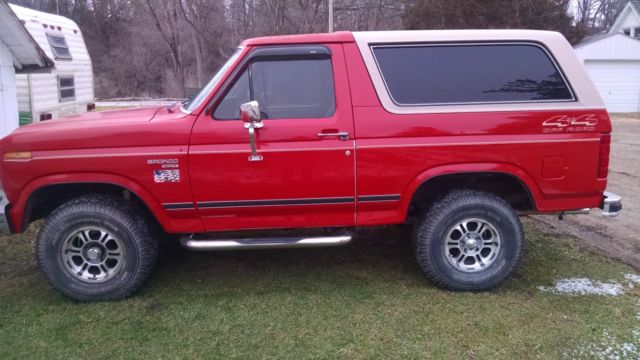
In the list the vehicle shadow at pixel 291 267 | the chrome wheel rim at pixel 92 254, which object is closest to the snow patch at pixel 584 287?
the vehicle shadow at pixel 291 267

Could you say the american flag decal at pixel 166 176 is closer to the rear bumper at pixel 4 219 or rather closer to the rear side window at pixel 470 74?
the rear bumper at pixel 4 219

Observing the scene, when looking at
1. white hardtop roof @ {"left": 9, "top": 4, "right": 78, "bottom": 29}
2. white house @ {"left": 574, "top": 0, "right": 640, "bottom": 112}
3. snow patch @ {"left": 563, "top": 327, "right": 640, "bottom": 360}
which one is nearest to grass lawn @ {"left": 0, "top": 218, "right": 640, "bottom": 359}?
snow patch @ {"left": 563, "top": 327, "right": 640, "bottom": 360}

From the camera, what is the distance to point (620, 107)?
21.6m

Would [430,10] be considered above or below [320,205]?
above

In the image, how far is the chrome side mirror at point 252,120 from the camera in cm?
374

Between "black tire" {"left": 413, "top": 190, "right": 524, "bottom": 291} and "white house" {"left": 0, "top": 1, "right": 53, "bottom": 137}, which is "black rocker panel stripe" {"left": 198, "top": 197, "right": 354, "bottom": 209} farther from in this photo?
"white house" {"left": 0, "top": 1, "right": 53, "bottom": 137}

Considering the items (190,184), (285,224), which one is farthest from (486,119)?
(190,184)

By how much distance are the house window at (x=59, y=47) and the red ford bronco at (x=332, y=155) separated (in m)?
6.54

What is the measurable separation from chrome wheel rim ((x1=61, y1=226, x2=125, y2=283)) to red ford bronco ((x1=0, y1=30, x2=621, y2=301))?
1 centimetres

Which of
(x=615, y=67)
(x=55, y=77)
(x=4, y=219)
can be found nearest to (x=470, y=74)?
(x=4, y=219)

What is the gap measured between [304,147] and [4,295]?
2.87 m

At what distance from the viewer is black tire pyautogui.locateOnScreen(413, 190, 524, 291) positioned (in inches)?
168

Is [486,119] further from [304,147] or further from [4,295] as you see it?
[4,295]

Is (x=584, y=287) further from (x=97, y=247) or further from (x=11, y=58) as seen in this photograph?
(x=11, y=58)
